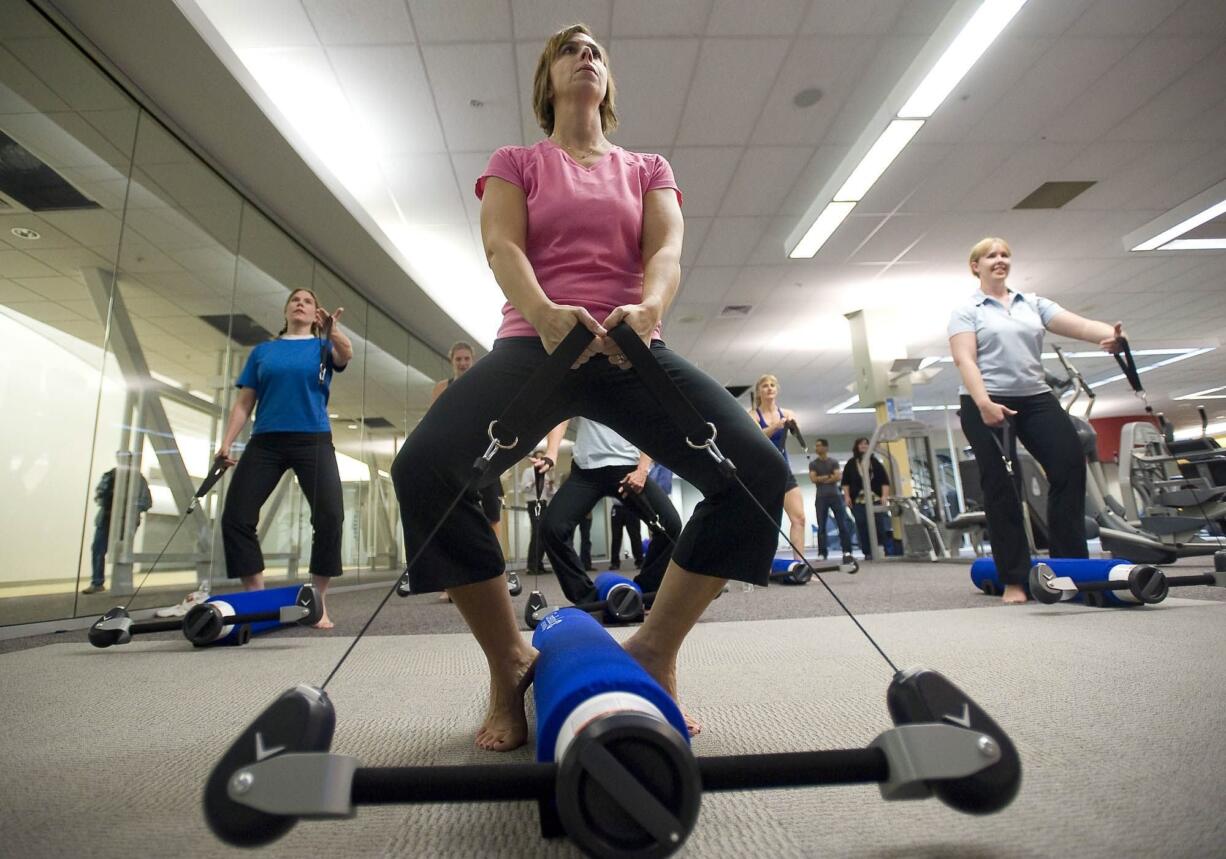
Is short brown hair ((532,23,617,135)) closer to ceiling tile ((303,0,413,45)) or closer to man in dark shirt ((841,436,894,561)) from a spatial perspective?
ceiling tile ((303,0,413,45))

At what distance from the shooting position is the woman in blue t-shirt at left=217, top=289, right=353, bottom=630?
2.53 metres

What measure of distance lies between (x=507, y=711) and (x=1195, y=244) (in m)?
9.52

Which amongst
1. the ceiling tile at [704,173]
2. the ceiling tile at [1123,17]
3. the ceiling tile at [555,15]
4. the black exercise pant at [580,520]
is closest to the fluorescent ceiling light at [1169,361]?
the ceiling tile at [1123,17]

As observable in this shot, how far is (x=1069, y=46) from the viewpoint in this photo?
Result: 13.5ft

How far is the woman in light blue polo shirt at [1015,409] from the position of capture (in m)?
2.46

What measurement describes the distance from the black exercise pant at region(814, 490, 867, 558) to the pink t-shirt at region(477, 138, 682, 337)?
6.10 meters

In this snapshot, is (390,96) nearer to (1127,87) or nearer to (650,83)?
(650,83)

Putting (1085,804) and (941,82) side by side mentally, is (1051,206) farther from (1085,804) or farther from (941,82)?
(1085,804)

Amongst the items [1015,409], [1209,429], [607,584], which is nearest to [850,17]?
[1015,409]

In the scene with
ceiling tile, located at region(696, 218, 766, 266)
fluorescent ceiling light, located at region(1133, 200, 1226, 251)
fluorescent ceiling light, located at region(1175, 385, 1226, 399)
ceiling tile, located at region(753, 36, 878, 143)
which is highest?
ceiling tile, located at region(753, 36, 878, 143)

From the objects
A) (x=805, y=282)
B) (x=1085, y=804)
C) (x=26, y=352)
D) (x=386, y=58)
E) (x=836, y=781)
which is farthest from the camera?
(x=805, y=282)

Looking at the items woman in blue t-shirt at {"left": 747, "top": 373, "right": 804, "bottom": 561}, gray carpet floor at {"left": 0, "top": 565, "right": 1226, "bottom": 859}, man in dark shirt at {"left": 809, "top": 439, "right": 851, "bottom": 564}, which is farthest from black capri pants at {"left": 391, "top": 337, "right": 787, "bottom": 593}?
man in dark shirt at {"left": 809, "top": 439, "right": 851, "bottom": 564}

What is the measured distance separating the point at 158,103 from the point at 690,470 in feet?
16.2

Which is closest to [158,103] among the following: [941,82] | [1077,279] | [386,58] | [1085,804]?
[386,58]
